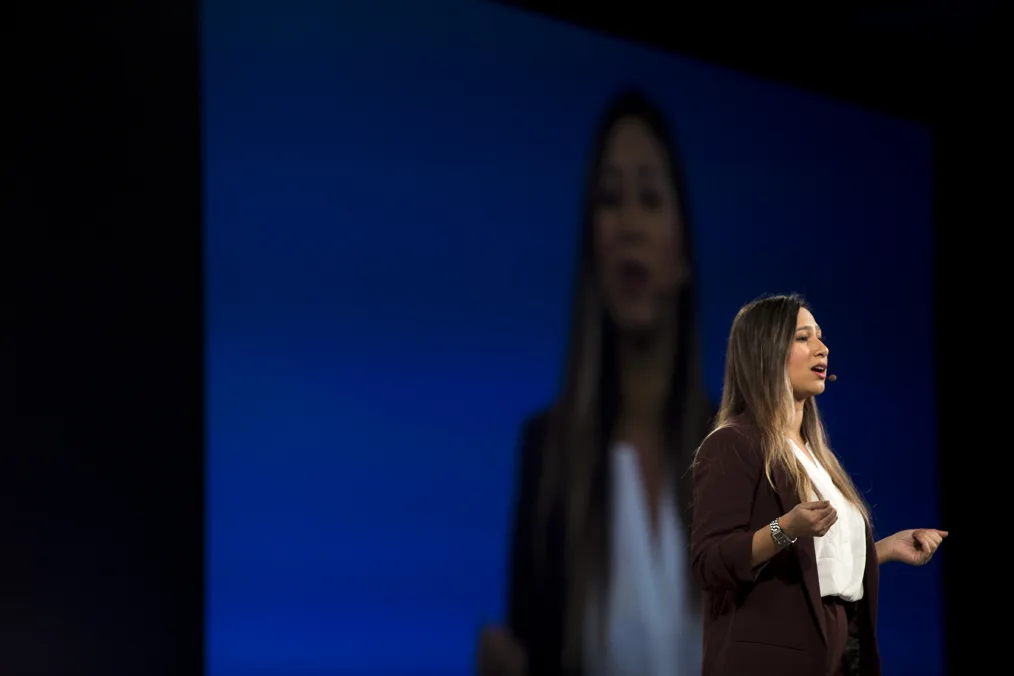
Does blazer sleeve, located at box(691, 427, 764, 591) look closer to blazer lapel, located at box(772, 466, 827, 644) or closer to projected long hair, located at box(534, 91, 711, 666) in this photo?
blazer lapel, located at box(772, 466, 827, 644)

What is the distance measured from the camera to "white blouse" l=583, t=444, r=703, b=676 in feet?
13.6

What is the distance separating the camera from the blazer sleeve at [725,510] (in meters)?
2.16

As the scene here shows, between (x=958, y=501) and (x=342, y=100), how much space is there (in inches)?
131

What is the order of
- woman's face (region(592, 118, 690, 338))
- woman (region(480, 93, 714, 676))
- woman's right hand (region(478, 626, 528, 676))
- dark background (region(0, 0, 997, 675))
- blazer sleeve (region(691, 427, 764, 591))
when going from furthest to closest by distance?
woman's face (region(592, 118, 690, 338)) → woman (region(480, 93, 714, 676)) → woman's right hand (region(478, 626, 528, 676)) → dark background (region(0, 0, 997, 675)) → blazer sleeve (region(691, 427, 764, 591))

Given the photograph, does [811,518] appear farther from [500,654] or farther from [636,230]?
[636,230]

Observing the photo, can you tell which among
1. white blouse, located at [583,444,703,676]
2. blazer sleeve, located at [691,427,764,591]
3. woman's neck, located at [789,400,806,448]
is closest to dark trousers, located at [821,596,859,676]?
blazer sleeve, located at [691,427,764,591]

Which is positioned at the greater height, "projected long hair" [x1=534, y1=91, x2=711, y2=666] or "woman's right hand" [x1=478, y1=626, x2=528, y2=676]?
"projected long hair" [x1=534, y1=91, x2=711, y2=666]

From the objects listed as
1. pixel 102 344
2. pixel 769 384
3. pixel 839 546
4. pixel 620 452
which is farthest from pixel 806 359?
pixel 620 452

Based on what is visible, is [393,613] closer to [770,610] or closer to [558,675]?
[558,675]

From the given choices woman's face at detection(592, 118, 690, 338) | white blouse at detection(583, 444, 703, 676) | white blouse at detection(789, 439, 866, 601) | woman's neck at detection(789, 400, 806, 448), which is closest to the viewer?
white blouse at detection(789, 439, 866, 601)

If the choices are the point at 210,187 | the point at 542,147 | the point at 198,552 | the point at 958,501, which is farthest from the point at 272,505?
the point at 958,501

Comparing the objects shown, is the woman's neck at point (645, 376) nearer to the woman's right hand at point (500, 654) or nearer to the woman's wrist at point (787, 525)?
the woman's right hand at point (500, 654)

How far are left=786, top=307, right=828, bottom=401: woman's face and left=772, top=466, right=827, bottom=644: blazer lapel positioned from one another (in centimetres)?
19

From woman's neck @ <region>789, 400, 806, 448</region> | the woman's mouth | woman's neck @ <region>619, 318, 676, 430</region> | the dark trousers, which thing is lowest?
the dark trousers
